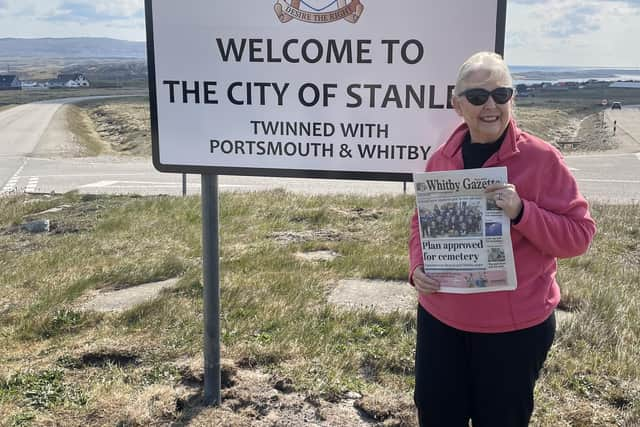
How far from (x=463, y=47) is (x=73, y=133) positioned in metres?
31.8

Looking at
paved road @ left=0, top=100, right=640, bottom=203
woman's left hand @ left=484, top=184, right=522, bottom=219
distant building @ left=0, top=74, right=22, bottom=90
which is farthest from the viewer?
distant building @ left=0, top=74, right=22, bottom=90

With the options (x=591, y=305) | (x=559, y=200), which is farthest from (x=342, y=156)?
(x=591, y=305)

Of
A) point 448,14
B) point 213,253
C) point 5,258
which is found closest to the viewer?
point 448,14

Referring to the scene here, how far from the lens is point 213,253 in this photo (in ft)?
9.59

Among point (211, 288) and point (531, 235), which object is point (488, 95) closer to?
point (531, 235)

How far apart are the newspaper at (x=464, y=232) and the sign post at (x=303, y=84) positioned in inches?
28.3

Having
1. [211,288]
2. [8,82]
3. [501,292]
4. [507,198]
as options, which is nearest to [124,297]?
[211,288]

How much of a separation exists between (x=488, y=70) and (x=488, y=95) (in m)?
0.08

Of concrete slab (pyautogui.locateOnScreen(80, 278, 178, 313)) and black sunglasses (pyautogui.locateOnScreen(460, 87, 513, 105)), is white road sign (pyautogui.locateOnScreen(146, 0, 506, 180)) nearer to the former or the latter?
black sunglasses (pyautogui.locateOnScreen(460, 87, 513, 105))

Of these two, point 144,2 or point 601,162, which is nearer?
point 144,2

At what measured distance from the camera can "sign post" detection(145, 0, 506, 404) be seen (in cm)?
253

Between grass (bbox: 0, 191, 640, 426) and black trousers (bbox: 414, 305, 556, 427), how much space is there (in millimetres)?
921

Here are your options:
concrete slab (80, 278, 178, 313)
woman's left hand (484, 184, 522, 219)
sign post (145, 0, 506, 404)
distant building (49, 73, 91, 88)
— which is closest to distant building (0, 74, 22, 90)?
distant building (49, 73, 91, 88)

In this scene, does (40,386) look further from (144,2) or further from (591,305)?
(591,305)
